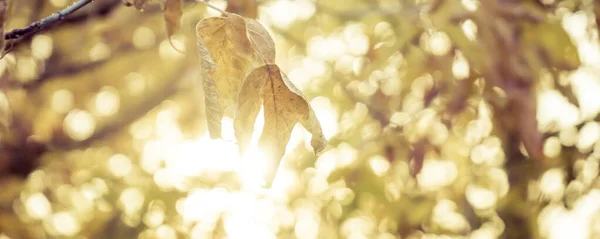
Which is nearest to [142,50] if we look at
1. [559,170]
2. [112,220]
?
[112,220]

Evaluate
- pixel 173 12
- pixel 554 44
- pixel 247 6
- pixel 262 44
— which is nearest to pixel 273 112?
pixel 262 44

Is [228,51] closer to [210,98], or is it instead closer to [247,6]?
[210,98]

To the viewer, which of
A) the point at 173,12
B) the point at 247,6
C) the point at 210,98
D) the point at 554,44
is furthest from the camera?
the point at 554,44

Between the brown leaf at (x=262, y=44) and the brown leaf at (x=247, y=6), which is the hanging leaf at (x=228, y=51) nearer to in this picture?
the brown leaf at (x=262, y=44)

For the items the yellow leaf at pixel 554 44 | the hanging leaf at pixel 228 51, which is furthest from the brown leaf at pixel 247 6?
Answer: the yellow leaf at pixel 554 44

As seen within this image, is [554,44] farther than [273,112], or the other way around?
[554,44]
